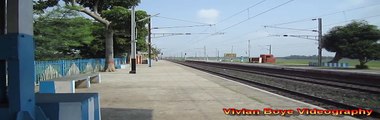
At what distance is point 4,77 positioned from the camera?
4.01 meters

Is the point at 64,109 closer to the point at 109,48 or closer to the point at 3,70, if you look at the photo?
the point at 3,70

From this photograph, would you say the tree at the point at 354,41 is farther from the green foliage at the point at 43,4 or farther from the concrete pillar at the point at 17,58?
the concrete pillar at the point at 17,58

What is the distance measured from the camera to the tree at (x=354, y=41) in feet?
173

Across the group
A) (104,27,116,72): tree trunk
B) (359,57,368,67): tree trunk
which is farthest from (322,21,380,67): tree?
(104,27,116,72): tree trunk

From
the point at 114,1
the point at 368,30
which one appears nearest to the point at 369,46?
the point at 368,30

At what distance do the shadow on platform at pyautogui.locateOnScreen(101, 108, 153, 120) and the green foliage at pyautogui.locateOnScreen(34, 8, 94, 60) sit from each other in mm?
15175

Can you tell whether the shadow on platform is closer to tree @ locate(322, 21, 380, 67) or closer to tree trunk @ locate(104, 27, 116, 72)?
tree trunk @ locate(104, 27, 116, 72)

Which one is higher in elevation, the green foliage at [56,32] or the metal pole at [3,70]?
the green foliage at [56,32]

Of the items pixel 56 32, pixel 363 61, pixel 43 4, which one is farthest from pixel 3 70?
pixel 363 61

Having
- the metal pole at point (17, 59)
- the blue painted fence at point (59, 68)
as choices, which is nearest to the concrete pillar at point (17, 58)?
the metal pole at point (17, 59)

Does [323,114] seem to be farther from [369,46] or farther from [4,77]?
[369,46]

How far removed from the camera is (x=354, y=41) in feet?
180

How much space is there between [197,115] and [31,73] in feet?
16.3

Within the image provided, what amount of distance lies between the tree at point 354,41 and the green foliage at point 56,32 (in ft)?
127
